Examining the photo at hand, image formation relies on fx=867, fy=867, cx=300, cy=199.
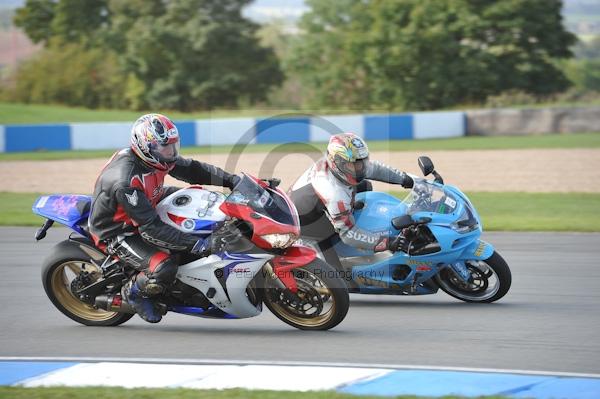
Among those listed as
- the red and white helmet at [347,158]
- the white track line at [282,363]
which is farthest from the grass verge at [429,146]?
the white track line at [282,363]

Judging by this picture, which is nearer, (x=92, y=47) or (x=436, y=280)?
(x=436, y=280)

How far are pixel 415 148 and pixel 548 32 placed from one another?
13779 millimetres

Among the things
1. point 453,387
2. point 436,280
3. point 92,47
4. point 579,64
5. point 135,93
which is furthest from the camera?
point 579,64

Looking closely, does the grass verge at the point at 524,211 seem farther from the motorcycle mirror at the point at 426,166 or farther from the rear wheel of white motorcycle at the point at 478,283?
the rear wheel of white motorcycle at the point at 478,283

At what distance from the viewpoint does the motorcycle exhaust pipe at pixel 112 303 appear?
22.8 ft

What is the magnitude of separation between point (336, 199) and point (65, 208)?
232 centimetres

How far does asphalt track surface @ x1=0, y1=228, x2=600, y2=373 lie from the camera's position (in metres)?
6.16

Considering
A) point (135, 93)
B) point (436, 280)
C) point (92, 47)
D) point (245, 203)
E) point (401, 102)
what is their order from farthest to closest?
point (92, 47) → point (135, 93) → point (401, 102) → point (436, 280) → point (245, 203)

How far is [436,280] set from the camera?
7.92m

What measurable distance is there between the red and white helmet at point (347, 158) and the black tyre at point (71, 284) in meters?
2.21

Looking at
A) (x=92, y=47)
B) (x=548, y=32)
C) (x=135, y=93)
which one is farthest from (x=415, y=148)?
(x=92, y=47)

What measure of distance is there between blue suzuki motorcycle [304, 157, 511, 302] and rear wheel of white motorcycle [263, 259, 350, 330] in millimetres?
1156

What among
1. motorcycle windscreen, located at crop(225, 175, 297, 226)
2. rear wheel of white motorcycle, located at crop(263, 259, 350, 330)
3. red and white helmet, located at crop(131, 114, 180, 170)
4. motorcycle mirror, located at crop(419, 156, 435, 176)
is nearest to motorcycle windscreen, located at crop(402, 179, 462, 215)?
motorcycle mirror, located at crop(419, 156, 435, 176)

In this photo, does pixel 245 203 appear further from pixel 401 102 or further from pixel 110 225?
pixel 401 102
